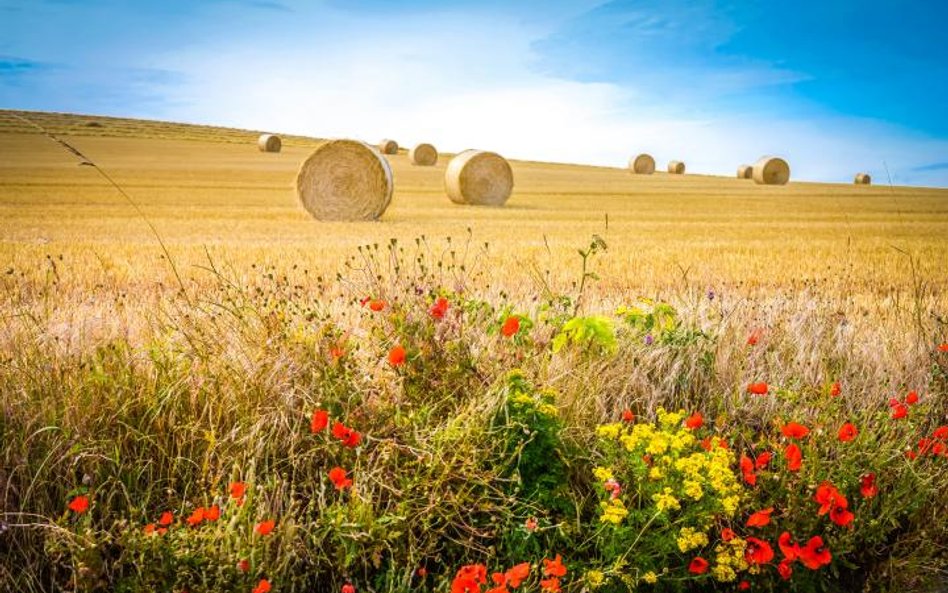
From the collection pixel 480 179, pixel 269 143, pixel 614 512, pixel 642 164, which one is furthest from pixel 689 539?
pixel 269 143

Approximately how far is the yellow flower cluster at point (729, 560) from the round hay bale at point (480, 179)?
68.2ft

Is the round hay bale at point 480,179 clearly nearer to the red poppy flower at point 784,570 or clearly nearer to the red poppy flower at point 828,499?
the red poppy flower at point 828,499

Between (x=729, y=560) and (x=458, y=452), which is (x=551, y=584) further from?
(x=729, y=560)

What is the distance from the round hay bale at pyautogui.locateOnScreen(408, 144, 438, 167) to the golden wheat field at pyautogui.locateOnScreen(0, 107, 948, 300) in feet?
26.5

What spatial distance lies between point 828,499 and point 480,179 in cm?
2103

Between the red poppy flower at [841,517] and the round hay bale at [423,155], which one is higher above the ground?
the round hay bale at [423,155]

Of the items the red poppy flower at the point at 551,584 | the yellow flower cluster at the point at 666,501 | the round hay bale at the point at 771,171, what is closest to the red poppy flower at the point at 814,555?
the yellow flower cluster at the point at 666,501

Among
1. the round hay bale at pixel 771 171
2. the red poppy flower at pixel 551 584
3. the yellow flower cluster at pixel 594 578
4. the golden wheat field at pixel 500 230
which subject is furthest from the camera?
the round hay bale at pixel 771 171

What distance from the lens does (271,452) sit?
321 cm

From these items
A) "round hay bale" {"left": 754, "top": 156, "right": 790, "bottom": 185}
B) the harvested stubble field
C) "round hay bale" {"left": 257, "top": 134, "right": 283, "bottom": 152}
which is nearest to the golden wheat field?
the harvested stubble field

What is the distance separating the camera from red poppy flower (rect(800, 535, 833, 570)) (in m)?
3.01

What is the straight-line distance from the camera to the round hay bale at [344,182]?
1834cm

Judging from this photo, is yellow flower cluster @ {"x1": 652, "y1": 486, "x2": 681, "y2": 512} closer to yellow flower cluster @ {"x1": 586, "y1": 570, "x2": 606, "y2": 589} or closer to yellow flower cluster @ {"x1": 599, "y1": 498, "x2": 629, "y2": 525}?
yellow flower cluster @ {"x1": 599, "y1": 498, "x2": 629, "y2": 525}

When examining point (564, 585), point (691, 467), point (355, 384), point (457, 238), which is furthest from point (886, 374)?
point (457, 238)
